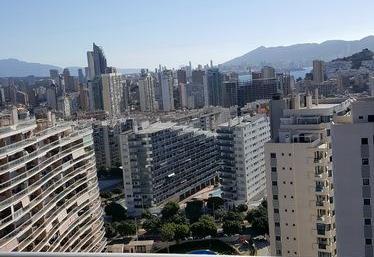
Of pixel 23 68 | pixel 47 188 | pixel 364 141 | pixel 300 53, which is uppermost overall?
pixel 23 68

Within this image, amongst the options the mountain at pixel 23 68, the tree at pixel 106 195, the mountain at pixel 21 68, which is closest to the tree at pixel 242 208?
the tree at pixel 106 195

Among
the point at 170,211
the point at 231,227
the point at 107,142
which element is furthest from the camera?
the point at 107,142

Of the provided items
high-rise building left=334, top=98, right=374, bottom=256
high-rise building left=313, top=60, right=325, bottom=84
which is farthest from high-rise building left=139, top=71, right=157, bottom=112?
high-rise building left=334, top=98, right=374, bottom=256

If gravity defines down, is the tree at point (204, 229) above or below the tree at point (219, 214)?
above

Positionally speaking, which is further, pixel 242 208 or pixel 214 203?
pixel 214 203

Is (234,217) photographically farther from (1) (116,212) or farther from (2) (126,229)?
(1) (116,212)

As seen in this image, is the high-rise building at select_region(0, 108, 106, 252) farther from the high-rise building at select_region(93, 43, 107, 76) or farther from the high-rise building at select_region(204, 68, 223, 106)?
the high-rise building at select_region(93, 43, 107, 76)

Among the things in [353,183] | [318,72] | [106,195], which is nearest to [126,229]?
[106,195]

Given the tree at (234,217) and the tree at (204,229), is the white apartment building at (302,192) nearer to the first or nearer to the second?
the tree at (204,229)
